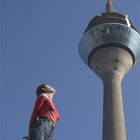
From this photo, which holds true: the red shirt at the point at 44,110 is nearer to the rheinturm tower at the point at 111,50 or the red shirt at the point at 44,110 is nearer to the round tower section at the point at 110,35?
the rheinturm tower at the point at 111,50

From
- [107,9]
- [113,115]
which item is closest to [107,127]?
[113,115]

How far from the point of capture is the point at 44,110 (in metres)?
9.05

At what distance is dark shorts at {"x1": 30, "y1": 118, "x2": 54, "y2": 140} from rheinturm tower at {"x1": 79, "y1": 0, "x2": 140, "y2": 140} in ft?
169

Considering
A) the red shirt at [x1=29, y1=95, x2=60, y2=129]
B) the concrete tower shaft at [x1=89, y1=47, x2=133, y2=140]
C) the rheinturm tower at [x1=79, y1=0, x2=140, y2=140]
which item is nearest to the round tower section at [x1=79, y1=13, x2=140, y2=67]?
the rheinturm tower at [x1=79, y1=0, x2=140, y2=140]

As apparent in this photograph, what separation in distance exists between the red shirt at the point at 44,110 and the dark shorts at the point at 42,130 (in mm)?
144

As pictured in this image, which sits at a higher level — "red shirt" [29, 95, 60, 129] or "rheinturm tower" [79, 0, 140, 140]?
"rheinturm tower" [79, 0, 140, 140]

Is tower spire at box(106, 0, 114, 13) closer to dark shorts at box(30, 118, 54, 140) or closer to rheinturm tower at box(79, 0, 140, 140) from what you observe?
rheinturm tower at box(79, 0, 140, 140)

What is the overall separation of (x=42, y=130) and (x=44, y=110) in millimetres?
679

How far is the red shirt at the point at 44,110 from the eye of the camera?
8.94 metres

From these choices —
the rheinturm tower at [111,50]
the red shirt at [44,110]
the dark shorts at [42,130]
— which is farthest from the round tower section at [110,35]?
the dark shorts at [42,130]

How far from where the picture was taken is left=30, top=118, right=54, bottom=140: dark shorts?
8301 millimetres

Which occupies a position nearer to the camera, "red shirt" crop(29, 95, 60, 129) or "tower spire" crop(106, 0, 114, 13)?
"red shirt" crop(29, 95, 60, 129)

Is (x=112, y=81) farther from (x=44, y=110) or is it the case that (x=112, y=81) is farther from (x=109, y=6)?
(x=44, y=110)

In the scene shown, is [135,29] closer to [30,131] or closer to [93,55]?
[93,55]
